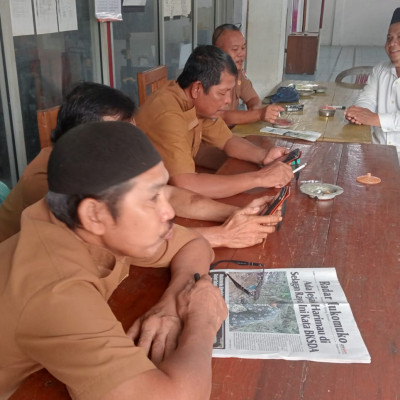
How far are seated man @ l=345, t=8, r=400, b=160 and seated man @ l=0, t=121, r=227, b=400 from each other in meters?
2.14

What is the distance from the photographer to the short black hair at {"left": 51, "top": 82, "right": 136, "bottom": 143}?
1347mm

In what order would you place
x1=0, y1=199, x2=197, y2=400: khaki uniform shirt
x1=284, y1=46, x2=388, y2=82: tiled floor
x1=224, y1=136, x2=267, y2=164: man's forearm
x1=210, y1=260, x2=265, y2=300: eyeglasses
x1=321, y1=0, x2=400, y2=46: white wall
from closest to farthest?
x1=0, y1=199, x2=197, y2=400: khaki uniform shirt < x1=210, y1=260, x2=265, y2=300: eyeglasses < x1=224, y1=136, x2=267, y2=164: man's forearm < x1=284, y1=46, x2=388, y2=82: tiled floor < x1=321, y1=0, x2=400, y2=46: white wall

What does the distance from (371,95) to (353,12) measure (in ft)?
36.9

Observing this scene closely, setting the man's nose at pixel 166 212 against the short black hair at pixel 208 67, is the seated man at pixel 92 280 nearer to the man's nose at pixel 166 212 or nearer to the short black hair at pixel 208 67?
the man's nose at pixel 166 212

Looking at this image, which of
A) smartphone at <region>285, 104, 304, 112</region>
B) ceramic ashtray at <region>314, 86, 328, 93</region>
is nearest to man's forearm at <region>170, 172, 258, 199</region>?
smartphone at <region>285, 104, 304, 112</region>

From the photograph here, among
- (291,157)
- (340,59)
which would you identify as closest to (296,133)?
(291,157)

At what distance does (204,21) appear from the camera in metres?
5.46

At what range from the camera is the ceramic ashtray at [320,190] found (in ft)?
5.55

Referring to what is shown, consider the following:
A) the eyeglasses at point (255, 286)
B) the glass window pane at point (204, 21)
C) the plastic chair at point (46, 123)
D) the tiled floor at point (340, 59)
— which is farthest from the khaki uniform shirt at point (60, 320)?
the tiled floor at point (340, 59)

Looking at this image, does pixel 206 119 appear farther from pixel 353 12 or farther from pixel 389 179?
A: pixel 353 12

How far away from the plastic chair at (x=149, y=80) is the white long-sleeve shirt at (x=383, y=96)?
126 cm

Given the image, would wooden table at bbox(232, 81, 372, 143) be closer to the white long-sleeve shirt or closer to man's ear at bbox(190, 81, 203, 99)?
the white long-sleeve shirt

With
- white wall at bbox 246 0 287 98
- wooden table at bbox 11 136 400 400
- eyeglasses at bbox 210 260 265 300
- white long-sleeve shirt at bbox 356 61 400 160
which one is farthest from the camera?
white wall at bbox 246 0 287 98

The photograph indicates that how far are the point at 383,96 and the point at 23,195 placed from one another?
2.45 meters
